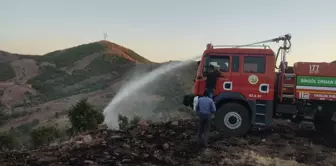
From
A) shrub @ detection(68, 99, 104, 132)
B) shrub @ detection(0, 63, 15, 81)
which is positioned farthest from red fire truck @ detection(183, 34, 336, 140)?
shrub @ detection(0, 63, 15, 81)

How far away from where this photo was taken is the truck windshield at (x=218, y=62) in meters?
12.8

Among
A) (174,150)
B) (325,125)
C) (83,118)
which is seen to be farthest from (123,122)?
(325,125)

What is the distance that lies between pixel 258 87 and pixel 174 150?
366 centimetres

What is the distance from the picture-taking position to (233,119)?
42.2ft

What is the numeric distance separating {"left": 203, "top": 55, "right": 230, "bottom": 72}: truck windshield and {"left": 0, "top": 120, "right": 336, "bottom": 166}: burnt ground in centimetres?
226

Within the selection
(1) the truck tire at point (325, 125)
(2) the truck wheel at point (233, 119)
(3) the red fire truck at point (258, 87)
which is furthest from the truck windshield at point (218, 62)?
(1) the truck tire at point (325, 125)

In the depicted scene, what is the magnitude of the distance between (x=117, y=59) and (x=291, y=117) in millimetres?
72677

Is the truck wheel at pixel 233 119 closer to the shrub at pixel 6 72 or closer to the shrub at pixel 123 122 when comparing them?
the shrub at pixel 123 122

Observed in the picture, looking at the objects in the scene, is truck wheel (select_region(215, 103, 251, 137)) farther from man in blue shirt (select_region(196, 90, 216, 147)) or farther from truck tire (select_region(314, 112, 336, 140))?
truck tire (select_region(314, 112, 336, 140))

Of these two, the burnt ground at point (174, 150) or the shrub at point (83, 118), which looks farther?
the shrub at point (83, 118)

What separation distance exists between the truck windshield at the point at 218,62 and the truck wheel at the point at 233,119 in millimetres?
1203

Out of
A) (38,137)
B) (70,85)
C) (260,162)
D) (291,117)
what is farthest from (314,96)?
(70,85)

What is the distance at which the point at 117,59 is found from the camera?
8425cm

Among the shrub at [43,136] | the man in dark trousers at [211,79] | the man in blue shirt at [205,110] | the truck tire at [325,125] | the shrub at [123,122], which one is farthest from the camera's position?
the shrub at [43,136]
